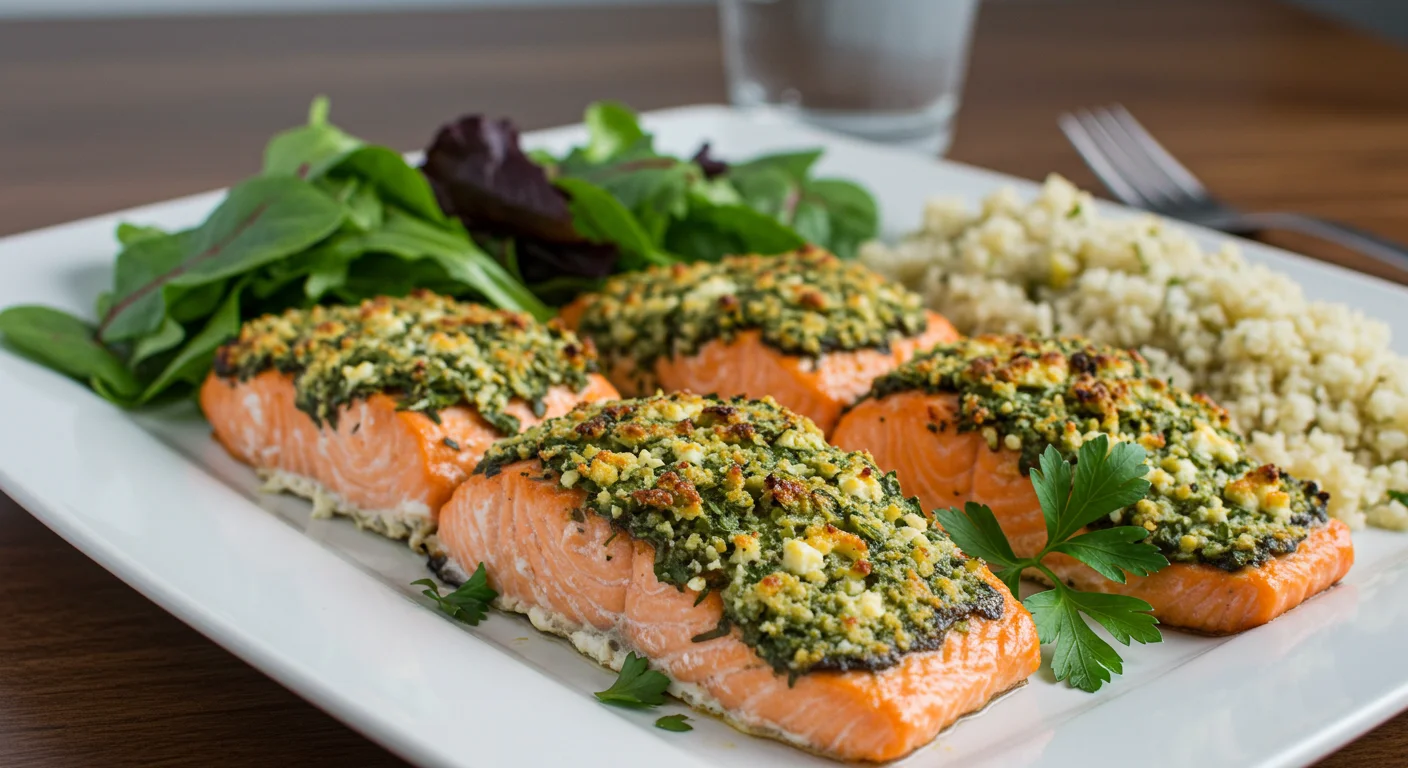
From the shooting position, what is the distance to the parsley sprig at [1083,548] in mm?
2068

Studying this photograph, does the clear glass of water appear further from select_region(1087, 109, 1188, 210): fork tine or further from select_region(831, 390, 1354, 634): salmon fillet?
select_region(831, 390, 1354, 634): salmon fillet

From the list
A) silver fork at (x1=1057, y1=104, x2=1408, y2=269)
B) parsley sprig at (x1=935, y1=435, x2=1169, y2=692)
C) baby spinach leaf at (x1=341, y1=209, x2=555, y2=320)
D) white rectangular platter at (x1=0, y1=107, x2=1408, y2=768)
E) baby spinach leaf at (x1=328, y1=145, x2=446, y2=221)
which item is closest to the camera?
white rectangular platter at (x1=0, y1=107, x2=1408, y2=768)

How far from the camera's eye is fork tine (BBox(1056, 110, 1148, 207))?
4535 millimetres

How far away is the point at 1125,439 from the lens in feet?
7.75

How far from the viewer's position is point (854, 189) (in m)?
4.02

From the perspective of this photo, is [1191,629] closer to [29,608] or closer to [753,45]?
[29,608]

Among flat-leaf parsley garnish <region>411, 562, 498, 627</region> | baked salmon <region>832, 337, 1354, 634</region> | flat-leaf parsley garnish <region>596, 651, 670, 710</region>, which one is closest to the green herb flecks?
flat-leaf parsley garnish <region>596, 651, 670, 710</region>

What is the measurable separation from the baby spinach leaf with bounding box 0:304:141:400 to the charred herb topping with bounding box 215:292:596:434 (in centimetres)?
25

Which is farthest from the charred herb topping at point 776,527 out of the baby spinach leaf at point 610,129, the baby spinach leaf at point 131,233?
the baby spinach leaf at point 610,129

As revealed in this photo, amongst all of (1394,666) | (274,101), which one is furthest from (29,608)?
(274,101)

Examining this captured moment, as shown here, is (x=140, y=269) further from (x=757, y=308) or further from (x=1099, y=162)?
(x=1099, y=162)

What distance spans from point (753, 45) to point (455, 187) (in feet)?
5.59

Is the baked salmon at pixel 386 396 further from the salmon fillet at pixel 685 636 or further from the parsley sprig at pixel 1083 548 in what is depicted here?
the parsley sprig at pixel 1083 548

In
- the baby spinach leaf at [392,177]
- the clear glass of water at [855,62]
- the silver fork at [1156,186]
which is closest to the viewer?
the baby spinach leaf at [392,177]
